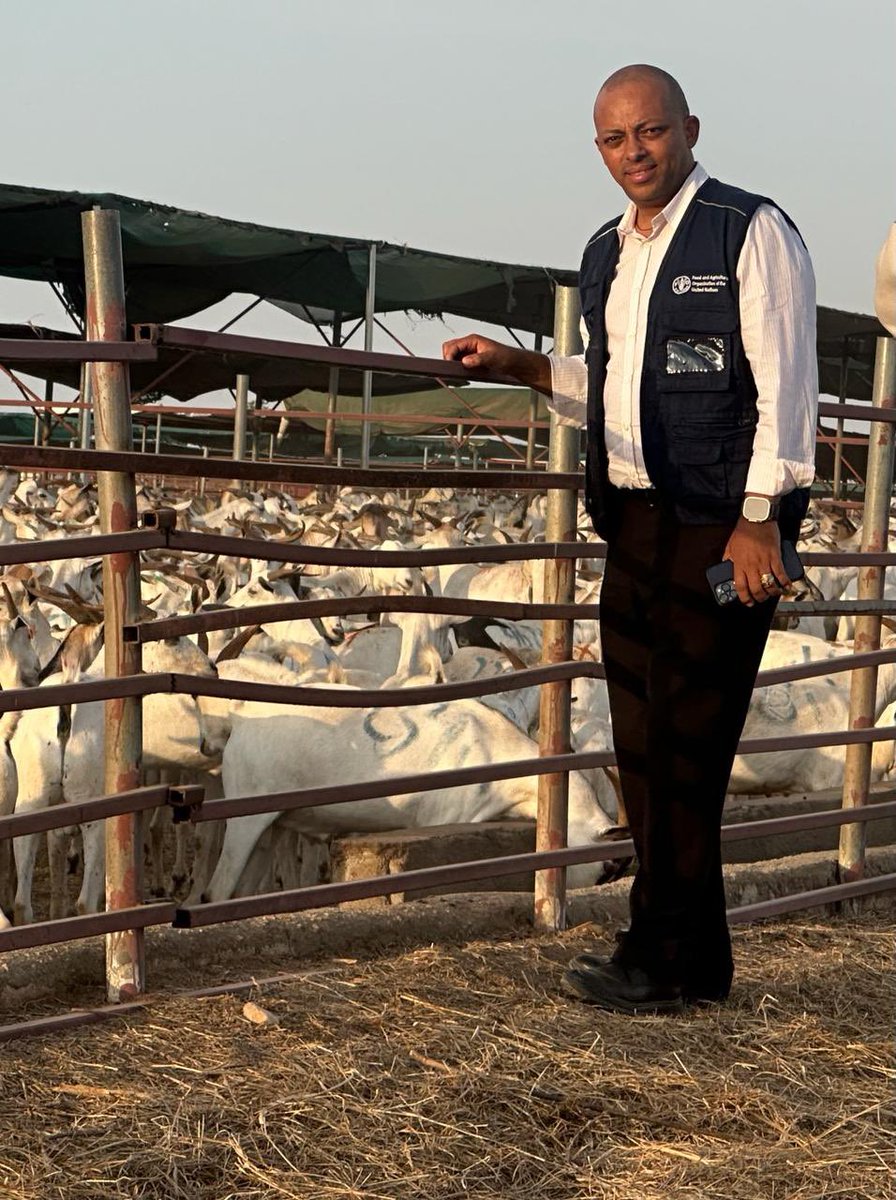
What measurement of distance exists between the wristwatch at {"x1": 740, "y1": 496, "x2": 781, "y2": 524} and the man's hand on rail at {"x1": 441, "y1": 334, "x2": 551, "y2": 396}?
2.45 feet

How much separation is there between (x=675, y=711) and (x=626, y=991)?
2.36 ft

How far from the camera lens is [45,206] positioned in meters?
19.0

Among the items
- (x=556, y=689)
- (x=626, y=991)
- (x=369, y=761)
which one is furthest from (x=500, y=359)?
(x=369, y=761)

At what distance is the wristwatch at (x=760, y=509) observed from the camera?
3.62m

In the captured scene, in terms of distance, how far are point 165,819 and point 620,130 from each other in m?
5.51

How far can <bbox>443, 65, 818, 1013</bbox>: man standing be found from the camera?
3.66 metres

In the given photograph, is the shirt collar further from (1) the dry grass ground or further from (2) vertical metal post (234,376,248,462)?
(2) vertical metal post (234,376,248,462)

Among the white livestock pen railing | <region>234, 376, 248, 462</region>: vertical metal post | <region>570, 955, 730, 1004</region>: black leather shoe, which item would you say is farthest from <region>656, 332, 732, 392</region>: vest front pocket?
<region>234, 376, 248, 462</region>: vertical metal post

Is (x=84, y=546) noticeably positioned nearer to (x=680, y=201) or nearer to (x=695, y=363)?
(x=695, y=363)

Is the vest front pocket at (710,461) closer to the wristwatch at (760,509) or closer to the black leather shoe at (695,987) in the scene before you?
the wristwatch at (760,509)

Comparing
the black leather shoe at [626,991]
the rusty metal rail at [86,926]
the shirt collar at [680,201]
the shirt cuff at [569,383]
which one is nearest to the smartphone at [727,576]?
the shirt cuff at [569,383]

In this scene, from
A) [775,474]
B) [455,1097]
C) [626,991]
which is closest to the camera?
[455,1097]

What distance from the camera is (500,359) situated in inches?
162

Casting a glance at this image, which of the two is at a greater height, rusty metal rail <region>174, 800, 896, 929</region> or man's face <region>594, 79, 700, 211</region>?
man's face <region>594, 79, 700, 211</region>
